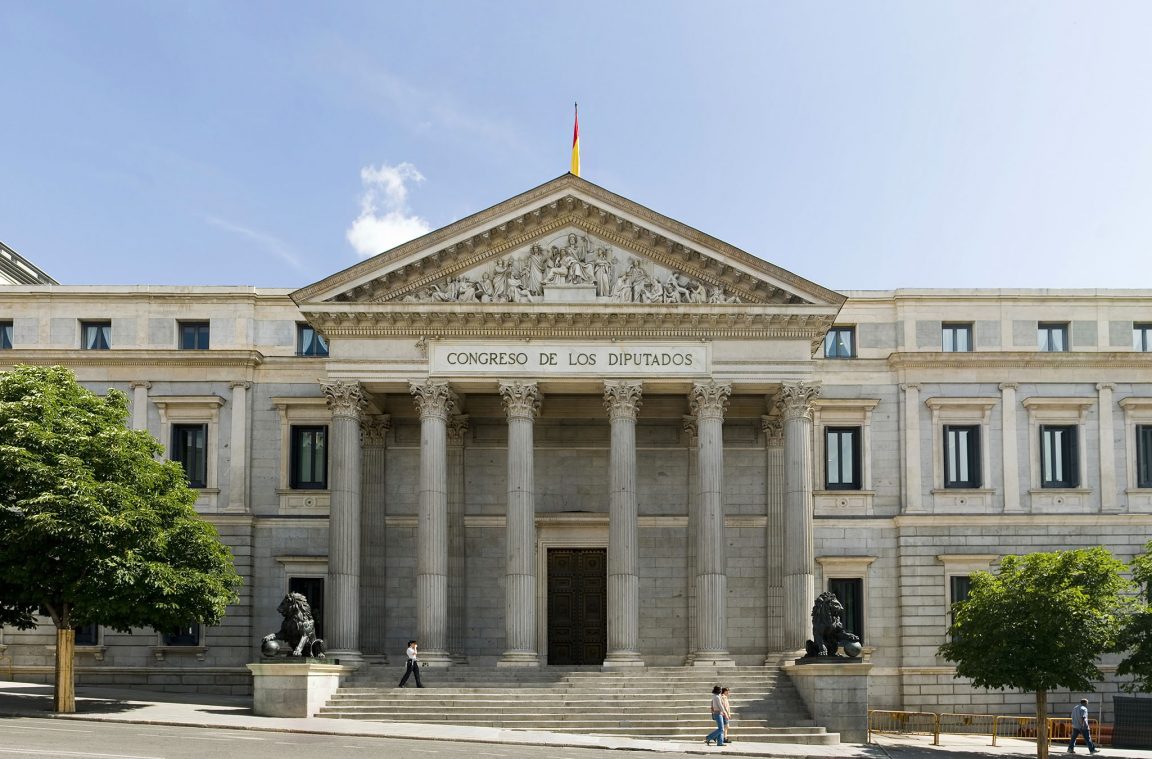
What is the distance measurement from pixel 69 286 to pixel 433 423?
1852 cm

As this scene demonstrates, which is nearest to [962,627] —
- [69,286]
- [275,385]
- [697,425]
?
[697,425]

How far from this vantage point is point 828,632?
141ft

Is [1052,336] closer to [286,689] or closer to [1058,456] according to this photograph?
[1058,456]

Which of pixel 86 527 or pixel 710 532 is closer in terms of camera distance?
pixel 86 527

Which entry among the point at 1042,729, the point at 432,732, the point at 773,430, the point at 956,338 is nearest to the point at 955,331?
the point at 956,338

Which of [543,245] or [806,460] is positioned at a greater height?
[543,245]

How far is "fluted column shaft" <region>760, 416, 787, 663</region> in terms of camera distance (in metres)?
51.4

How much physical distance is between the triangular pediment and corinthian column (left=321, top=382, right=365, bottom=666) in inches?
152

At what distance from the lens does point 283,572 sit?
177 feet

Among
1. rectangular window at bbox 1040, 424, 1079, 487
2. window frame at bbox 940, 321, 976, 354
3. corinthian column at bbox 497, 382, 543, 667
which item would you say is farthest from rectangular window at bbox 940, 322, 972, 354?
corinthian column at bbox 497, 382, 543, 667

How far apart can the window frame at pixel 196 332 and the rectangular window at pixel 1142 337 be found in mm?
39292

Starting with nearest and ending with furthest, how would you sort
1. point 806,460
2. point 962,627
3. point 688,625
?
point 962,627
point 806,460
point 688,625

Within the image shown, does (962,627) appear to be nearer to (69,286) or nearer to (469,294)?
(469,294)

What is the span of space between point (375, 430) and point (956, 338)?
24.9 m
